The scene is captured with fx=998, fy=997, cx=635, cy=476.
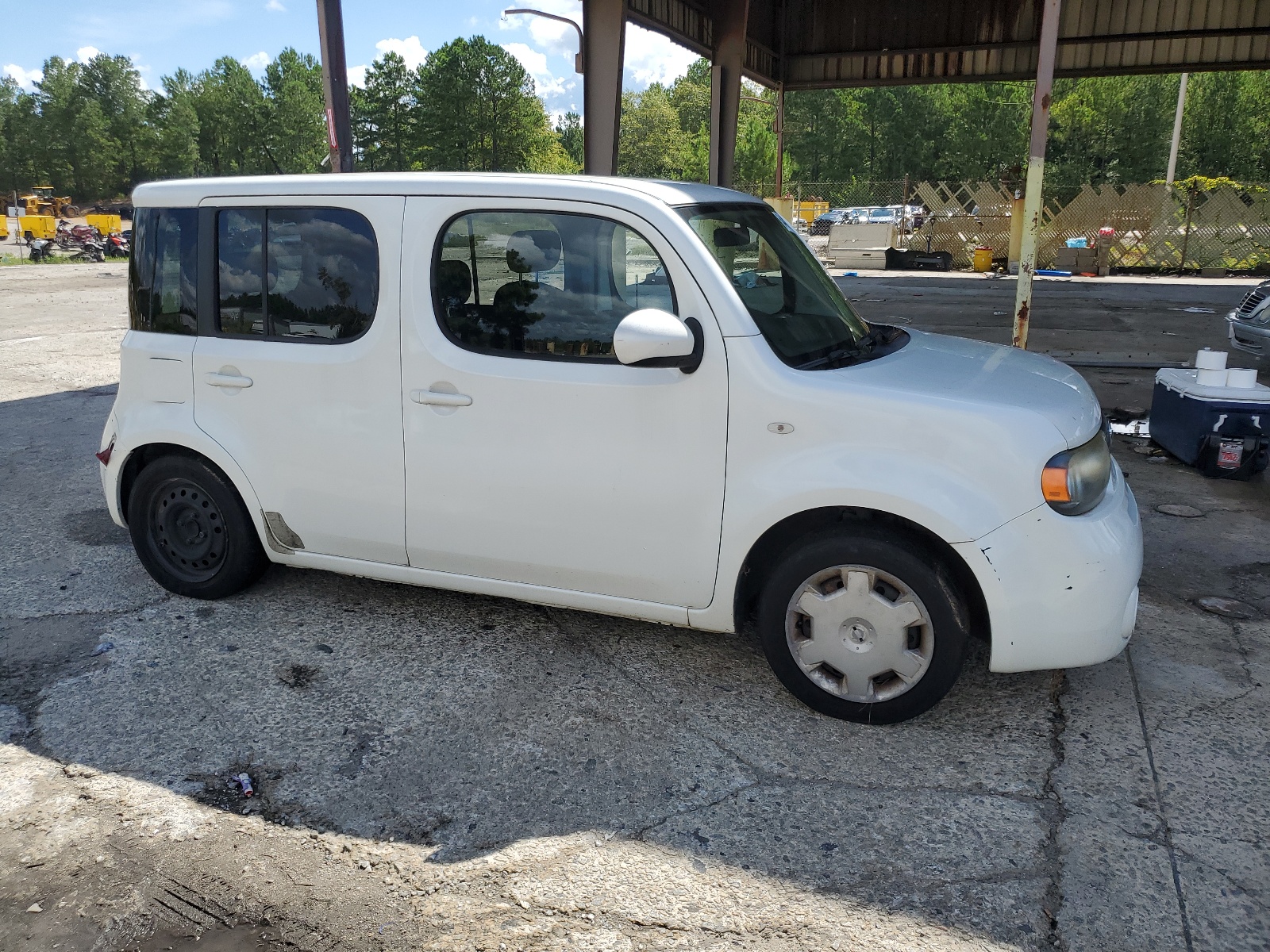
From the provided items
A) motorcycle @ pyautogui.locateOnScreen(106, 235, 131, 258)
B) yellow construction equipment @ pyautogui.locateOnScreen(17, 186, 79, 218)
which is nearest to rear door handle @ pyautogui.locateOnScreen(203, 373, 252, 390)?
motorcycle @ pyautogui.locateOnScreen(106, 235, 131, 258)

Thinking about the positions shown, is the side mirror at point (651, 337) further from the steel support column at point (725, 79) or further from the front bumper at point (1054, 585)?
the steel support column at point (725, 79)

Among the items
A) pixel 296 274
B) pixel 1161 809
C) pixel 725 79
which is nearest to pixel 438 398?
pixel 296 274

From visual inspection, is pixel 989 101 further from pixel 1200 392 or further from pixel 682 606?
pixel 682 606

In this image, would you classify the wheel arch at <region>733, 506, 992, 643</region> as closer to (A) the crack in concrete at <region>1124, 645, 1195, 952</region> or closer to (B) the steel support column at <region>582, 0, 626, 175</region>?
(A) the crack in concrete at <region>1124, 645, 1195, 952</region>

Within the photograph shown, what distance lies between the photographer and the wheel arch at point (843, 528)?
132 inches

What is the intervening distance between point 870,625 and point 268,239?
285 centimetres

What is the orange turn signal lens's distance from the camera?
3.17 meters

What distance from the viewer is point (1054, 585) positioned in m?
3.20

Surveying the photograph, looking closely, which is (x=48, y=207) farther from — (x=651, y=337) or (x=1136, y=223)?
(x=651, y=337)

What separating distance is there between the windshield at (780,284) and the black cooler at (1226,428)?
12.0ft

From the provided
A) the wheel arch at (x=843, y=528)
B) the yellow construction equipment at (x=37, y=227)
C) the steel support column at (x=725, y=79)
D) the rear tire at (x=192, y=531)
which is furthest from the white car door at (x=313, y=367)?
the yellow construction equipment at (x=37, y=227)

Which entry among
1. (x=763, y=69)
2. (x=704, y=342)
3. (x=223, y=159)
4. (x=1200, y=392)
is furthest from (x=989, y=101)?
(x=223, y=159)

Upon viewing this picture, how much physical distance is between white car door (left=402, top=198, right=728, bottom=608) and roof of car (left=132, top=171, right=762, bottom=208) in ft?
0.19

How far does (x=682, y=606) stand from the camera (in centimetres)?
365
